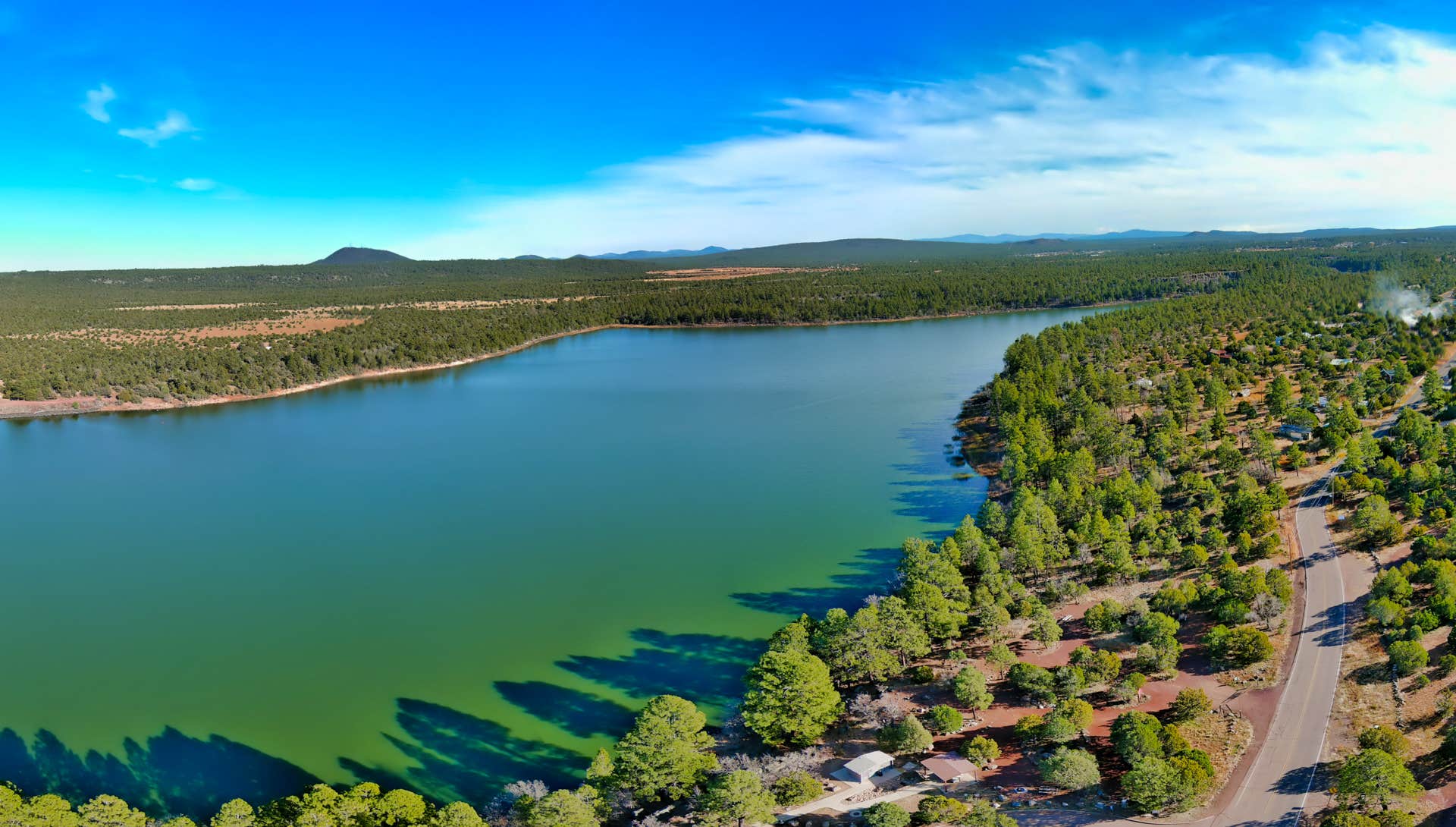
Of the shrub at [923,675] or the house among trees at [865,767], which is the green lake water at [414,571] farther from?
the house among trees at [865,767]

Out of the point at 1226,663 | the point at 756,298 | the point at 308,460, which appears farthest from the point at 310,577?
the point at 756,298

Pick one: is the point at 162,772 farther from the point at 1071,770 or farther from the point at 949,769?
the point at 1071,770

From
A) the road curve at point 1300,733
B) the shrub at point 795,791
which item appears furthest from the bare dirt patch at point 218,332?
the road curve at point 1300,733

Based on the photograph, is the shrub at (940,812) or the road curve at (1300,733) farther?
the road curve at (1300,733)

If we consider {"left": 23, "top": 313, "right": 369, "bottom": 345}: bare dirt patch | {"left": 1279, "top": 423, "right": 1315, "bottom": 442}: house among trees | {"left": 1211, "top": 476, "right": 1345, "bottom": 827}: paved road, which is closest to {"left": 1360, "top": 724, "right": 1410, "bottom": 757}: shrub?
{"left": 1211, "top": 476, "right": 1345, "bottom": 827}: paved road

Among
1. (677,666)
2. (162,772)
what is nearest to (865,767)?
(677,666)

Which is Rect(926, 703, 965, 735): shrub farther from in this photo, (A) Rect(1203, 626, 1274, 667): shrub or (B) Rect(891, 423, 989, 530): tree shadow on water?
(B) Rect(891, 423, 989, 530): tree shadow on water
